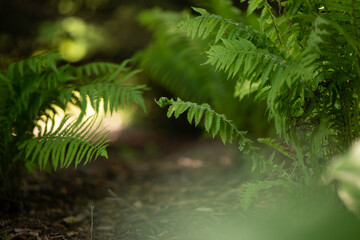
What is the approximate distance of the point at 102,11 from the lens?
424cm

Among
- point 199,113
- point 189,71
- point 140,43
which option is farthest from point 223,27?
point 140,43

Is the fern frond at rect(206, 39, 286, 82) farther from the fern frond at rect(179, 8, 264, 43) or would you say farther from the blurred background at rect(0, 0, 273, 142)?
the blurred background at rect(0, 0, 273, 142)

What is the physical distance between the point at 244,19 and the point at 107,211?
4.87 feet

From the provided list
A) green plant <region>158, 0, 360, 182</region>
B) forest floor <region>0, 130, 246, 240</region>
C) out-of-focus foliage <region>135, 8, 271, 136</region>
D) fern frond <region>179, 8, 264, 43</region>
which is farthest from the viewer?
out-of-focus foliage <region>135, 8, 271, 136</region>

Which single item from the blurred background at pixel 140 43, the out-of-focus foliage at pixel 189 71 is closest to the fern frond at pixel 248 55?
the blurred background at pixel 140 43

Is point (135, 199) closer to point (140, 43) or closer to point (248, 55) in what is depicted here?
point (248, 55)

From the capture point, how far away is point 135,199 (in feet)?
7.34

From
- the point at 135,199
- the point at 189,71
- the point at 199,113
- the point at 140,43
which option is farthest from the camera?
the point at 140,43

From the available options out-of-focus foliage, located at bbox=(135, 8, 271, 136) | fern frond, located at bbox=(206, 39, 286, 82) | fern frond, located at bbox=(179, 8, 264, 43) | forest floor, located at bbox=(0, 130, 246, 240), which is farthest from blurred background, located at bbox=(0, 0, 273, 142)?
fern frond, located at bbox=(206, 39, 286, 82)

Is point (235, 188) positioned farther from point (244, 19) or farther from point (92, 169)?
point (92, 169)

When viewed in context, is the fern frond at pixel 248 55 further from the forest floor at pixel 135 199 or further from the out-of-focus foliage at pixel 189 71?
the out-of-focus foliage at pixel 189 71

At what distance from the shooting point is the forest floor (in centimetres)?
161

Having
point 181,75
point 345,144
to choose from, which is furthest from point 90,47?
point 345,144

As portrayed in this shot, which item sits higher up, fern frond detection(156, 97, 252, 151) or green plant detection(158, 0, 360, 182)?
green plant detection(158, 0, 360, 182)
